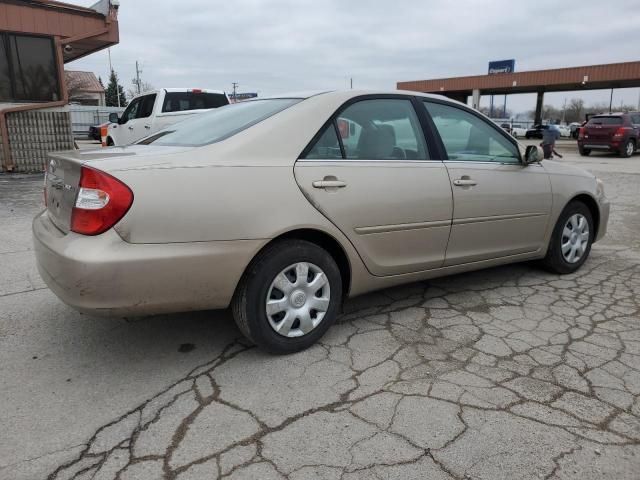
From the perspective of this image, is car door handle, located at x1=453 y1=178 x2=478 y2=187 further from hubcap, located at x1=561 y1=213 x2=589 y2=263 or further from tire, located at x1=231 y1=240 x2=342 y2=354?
hubcap, located at x1=561 y1=213 x2=589 y2=263

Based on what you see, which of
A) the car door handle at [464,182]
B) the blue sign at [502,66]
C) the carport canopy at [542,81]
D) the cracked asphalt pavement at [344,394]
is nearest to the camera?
the cracked asphalt pavement at [344,394]

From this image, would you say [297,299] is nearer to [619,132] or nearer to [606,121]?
[619,132]

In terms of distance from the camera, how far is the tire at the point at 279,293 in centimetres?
280

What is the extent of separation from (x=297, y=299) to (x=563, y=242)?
2833 millimetres

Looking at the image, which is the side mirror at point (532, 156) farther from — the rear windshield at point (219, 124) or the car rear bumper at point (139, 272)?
the car rear bumper at point (139, 272)

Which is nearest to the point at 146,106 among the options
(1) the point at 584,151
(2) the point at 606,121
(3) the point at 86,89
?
(2) the point at 606,121

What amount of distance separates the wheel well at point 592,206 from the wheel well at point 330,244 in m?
2.49

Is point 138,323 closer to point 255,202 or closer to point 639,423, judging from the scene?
point 255,202

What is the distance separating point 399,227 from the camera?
3.31 meters

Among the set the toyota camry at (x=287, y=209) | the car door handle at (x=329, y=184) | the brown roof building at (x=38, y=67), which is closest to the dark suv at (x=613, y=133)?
the brown roof building at (x=38, y=67)

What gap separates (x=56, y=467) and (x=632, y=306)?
12.8ft

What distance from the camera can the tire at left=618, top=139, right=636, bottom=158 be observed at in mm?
18531

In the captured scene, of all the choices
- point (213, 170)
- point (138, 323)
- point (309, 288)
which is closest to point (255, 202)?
point (213, 170)

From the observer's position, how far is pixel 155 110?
11109mm
